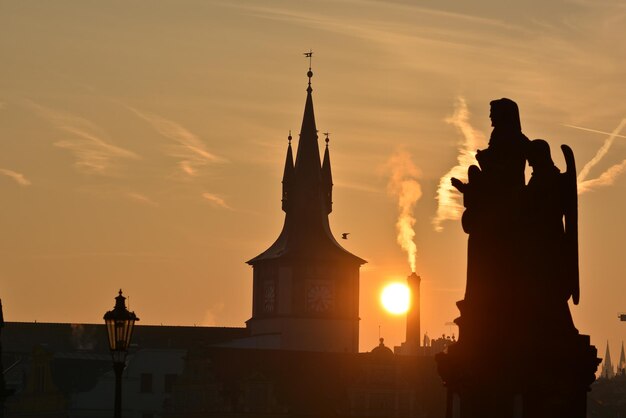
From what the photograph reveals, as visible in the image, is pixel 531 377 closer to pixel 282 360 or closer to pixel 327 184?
pixel 282 360

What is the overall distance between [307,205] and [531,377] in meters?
114

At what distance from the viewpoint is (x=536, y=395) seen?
25625 millimetres

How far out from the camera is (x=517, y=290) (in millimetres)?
26047

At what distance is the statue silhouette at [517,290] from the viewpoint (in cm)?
2570

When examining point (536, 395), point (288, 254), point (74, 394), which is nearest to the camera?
point (536, 395)

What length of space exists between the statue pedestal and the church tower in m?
108

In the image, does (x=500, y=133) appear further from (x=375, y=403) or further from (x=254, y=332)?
(x=254, y=332)

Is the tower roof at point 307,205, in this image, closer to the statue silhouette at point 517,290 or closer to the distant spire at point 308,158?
the distant spire at point 308,158

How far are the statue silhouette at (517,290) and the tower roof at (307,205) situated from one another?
10912 centimetres

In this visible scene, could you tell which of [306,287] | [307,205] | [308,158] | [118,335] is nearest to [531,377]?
[118,335]

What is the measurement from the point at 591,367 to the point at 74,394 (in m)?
92.8

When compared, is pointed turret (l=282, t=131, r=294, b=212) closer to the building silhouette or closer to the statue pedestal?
the building silhouette

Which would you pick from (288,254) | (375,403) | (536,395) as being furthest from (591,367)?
(288,254)

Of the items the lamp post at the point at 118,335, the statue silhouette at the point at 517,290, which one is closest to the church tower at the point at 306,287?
the lamp post at the point at 118,335
